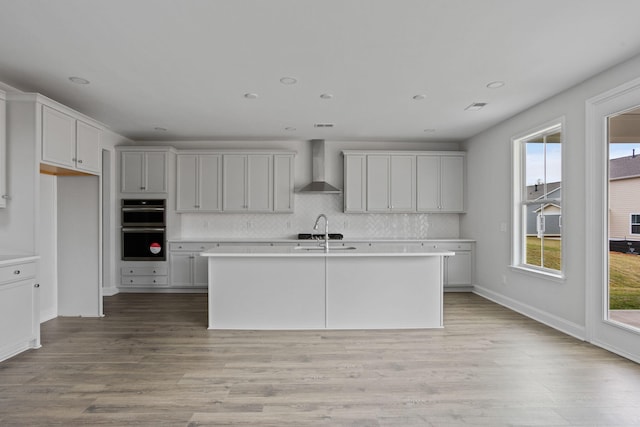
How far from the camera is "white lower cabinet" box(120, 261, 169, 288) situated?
5.88 metres

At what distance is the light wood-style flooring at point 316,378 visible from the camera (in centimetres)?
222

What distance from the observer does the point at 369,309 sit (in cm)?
401

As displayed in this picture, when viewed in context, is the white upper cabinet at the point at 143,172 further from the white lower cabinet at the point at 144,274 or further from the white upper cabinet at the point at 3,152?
the white upper cabinet at the point at 3,152

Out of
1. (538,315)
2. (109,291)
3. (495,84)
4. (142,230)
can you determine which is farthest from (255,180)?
(538,315)

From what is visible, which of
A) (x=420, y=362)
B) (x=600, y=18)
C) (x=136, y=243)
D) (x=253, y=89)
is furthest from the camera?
(x=136, y=243)

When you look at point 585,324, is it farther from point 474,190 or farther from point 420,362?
point 474,190

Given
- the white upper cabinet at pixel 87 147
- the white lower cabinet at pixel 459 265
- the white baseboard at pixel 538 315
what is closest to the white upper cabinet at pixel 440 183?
the white lower cabinet at pixel 459 265

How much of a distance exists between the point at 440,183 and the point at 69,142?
214 inches

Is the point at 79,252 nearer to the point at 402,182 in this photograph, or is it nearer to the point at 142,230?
the point at 142,230

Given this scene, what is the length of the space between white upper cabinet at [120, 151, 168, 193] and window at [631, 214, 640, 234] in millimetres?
5942

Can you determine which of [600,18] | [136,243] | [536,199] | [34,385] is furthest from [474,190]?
[34,385]

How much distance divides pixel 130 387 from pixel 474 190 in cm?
552

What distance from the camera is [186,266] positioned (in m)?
5.91

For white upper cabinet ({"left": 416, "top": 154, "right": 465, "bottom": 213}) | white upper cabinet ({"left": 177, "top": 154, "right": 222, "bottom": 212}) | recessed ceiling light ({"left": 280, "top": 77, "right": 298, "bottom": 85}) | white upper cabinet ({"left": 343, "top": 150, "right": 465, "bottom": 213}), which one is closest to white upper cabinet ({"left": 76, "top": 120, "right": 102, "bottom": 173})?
white upper cabinet ({"left": 177, "top": 154, "right": 222, "bottom": 212})
